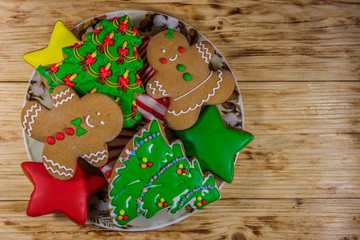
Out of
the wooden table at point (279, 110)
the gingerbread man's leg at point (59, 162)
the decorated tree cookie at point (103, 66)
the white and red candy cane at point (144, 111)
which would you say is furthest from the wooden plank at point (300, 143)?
the gingerbread man's leg at point (59, 162)

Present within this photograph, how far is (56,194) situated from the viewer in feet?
3.14

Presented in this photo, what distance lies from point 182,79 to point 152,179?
0.33 m

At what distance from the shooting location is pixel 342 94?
3.80 feet

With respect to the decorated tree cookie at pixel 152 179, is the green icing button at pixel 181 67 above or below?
above

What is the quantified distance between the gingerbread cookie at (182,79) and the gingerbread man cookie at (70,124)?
0.16 m

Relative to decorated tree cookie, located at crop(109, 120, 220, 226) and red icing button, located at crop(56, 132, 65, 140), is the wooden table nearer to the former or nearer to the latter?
decorated tree cookie, located at crop(109, 120, 220, 226)

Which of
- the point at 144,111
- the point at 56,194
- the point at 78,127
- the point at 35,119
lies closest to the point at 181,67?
the point at 144,111

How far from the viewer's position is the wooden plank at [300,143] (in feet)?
3.74

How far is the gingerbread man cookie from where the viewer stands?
880 millimetres

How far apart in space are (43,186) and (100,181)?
0.18 metres

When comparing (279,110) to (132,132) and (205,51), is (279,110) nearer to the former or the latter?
(205,51)

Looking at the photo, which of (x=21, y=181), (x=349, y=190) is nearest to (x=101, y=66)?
(x=21, y=181)

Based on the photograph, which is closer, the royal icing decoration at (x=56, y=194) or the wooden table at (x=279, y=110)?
the royal icing decoration at (x=56, y=194)

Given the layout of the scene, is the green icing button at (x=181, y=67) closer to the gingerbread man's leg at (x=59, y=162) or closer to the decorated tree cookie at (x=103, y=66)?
the decorated tree cookie at (x=103, y=66)
